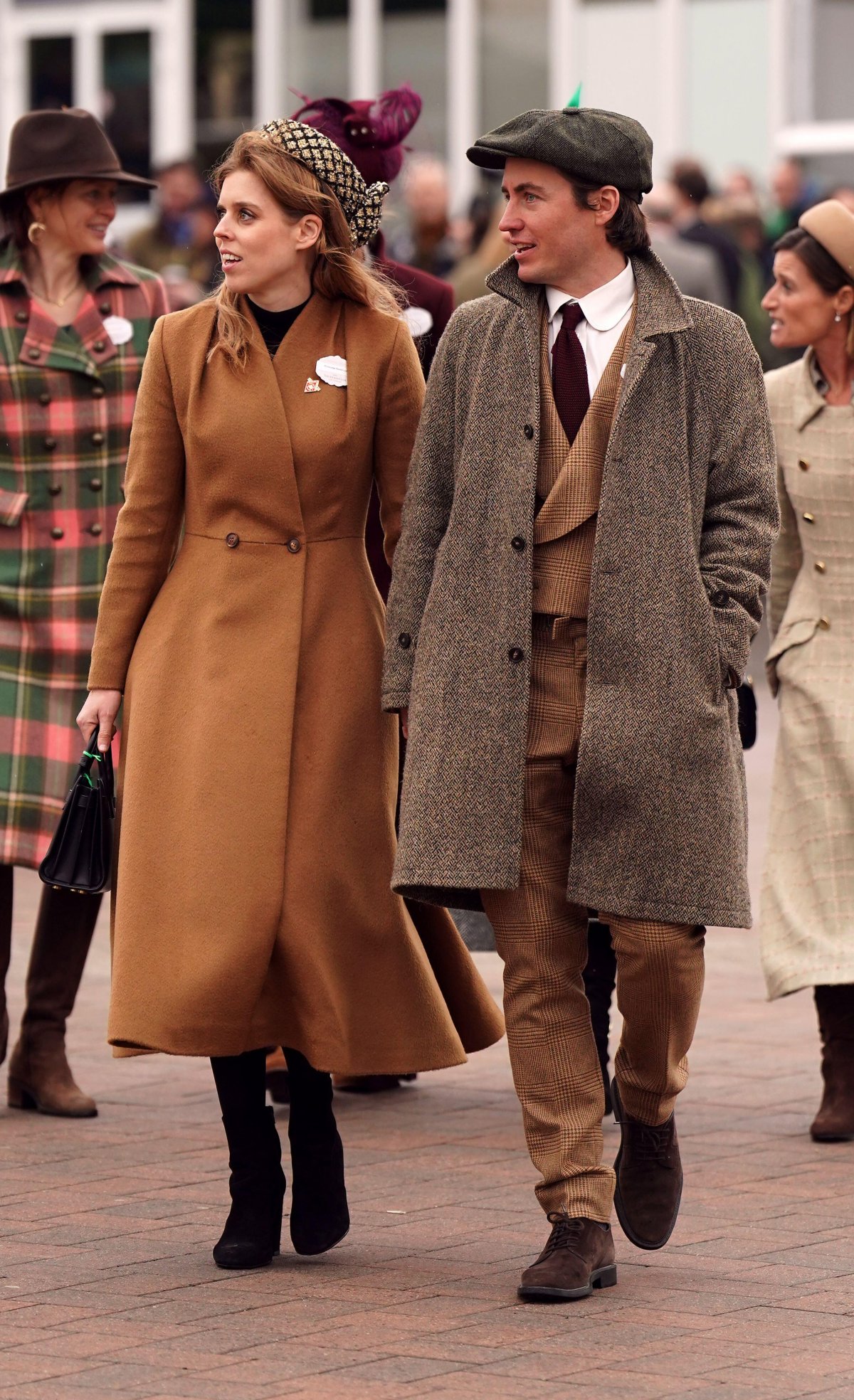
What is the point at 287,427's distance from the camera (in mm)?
5031

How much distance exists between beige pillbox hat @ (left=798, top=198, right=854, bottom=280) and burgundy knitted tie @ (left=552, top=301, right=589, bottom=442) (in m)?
1.75

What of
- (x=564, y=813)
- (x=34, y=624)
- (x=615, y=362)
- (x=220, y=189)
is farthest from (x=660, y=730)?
(x=34, y=624)

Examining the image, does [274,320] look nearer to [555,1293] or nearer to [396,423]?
[396,423]

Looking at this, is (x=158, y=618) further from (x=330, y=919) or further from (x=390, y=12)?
(x=390, y=12)

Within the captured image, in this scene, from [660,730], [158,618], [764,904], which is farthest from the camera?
[764,904]

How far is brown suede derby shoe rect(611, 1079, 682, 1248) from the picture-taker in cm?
A: 499

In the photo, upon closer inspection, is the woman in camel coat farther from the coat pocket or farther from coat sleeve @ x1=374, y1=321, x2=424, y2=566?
the coat pocket

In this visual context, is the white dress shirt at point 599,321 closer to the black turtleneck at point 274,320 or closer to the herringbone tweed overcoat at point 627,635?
the herringbone tweed overcoat at point 627,635

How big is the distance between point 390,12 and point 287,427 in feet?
62.0

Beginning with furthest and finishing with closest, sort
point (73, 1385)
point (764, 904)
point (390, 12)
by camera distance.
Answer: point (390, 12)
point (764, 904)
point (73, 1385)

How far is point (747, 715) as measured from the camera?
19.5 feet

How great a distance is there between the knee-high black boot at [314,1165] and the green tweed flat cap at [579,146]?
1.67m

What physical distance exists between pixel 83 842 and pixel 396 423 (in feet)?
3.21

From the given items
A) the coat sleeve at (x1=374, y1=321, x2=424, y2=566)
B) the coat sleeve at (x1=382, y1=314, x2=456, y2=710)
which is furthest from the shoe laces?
the coat sleeve at (x1=374, y1=321, x2=424, y2=566)
